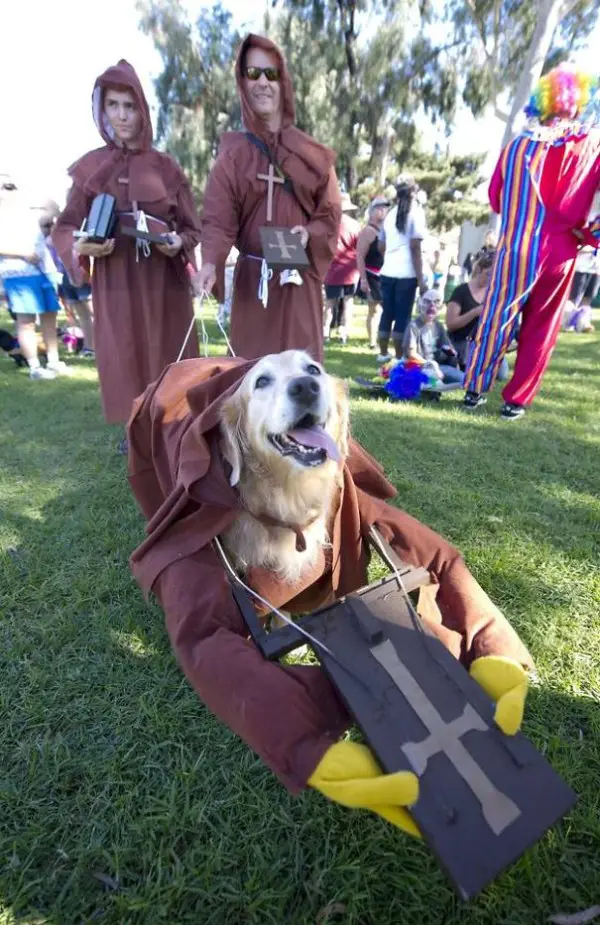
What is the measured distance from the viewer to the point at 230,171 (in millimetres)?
3328

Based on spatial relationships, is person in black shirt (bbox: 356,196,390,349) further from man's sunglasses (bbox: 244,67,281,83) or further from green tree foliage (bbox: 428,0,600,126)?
green tree foliage (bbox: 428,0,600,126)

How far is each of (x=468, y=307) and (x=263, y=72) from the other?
12.5 ft

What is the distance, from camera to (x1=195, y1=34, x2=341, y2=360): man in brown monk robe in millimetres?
3279

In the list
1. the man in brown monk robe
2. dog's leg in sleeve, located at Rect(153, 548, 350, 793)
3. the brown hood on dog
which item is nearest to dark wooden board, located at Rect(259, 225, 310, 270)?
the man in brown monk robe

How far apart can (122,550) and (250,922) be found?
1.93 meters

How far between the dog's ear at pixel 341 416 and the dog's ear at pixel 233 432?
379 mm

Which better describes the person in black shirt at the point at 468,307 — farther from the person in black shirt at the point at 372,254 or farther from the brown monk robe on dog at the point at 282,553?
the brown monk robe on dog at the point at 282,553

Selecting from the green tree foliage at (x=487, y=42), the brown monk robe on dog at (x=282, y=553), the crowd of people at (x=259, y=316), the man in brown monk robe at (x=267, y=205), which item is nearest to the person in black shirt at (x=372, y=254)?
the crowd of people at (x=259, y=316)

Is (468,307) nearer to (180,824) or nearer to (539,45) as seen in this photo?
(180,824)

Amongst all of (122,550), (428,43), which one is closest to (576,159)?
(122,550)

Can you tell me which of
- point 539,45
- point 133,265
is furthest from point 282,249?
point 539,45

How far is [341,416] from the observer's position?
80.0 inches

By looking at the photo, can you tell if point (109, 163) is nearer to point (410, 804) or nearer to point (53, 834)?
point (53, 834)

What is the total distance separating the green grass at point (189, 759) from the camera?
1404 millimetres
